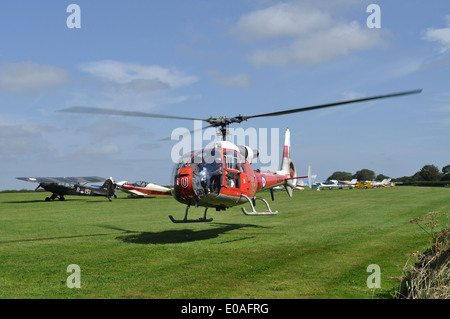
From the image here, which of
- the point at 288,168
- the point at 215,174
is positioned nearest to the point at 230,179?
the point at 215,174

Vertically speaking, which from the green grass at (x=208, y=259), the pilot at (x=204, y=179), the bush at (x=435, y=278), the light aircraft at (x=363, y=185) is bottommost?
the green grass at (x=208, y=259)

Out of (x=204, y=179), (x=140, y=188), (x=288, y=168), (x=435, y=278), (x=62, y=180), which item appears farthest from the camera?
(x=140, y=188)

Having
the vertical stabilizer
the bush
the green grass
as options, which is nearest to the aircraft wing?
the green grass

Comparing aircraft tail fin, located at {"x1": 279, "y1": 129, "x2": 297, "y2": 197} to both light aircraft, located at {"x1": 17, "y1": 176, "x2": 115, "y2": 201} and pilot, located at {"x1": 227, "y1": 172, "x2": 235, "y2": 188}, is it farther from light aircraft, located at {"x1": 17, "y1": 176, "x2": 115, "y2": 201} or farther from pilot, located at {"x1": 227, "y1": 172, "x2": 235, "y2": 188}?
light aircraft, located at {"x1": 17, "y1": 176, "x2": 115, "y2": 201}

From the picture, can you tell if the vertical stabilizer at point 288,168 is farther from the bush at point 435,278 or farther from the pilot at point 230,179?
the bush at point 435,278

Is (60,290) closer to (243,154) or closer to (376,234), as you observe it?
(243,154)

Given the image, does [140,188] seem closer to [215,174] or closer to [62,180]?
[62,180]

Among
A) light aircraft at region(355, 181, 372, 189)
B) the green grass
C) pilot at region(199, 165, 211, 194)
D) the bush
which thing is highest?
pilot at region(199, 165, 211, 194)

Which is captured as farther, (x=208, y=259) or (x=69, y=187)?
(x=69, y=187)

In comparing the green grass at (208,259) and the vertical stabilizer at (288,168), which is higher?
the vertical stabilizer at (288,168)

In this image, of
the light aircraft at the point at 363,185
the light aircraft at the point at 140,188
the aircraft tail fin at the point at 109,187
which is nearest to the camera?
the aircraft tail fin at the point at 109,187

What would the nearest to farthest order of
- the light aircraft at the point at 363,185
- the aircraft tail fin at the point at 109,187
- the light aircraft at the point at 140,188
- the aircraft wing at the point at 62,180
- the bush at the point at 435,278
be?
the bush at the point at 435,278
the aircraft tail fin at the point at 109,187
the aircraft wing at the point at 62,180
the light aircraft at the point at 140,188
the light aircraft at the point at 363,185

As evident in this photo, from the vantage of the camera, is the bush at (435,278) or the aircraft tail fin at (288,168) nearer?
the bush at (435,278)

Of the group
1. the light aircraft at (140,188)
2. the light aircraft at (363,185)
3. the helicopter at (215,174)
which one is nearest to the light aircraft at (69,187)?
the light aircraft at (140,188)
